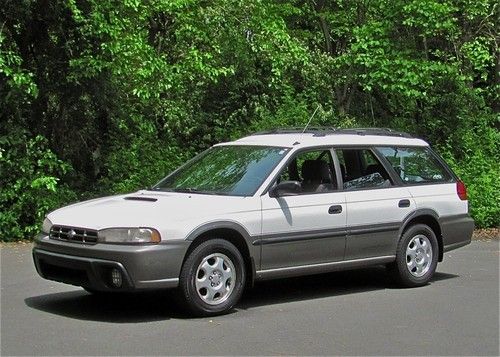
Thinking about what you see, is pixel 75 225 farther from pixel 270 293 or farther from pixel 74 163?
pixel 74 163

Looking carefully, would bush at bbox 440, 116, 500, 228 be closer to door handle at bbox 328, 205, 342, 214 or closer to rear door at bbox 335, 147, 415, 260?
rear door at bbox 335, 147, 415, 260

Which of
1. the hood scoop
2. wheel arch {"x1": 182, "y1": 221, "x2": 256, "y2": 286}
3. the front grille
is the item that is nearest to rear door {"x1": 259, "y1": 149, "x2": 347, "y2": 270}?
wheel arch {"x1": 182, "y1": 221, "x2": 256, "y2": 286}

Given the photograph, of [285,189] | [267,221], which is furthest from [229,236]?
[285,189]

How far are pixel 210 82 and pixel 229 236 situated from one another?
33.9 feet

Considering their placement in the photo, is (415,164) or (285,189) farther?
(415,164)

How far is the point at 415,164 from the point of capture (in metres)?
10.7

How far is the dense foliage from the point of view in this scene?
581 inches

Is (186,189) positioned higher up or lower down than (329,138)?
lower down

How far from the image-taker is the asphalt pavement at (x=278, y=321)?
721cm

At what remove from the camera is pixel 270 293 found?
986 cm

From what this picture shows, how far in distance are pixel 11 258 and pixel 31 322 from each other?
477 centimetres

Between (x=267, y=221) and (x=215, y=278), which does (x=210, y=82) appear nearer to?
(x=267, y=221)

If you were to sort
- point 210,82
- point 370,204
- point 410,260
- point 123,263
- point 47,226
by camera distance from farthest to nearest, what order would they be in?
point 210,82 < point 410,260 < point 370,204 < point 47,226 < point 123,263

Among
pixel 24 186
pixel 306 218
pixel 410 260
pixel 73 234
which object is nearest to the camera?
pixel 73 234
